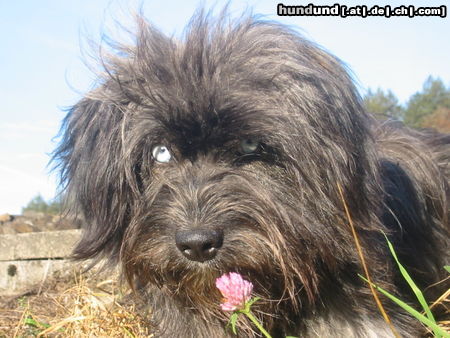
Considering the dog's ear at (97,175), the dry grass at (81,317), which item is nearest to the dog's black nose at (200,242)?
the dog's ear at (97,175)

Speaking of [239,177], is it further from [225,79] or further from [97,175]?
[97,175]

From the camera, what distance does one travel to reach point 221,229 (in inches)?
98.0

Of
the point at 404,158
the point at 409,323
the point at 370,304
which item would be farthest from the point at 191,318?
the point at 404,158

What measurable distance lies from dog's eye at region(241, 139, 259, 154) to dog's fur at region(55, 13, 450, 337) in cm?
2

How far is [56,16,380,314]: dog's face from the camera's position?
258 cm

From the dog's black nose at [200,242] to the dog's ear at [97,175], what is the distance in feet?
Answer: 2.08

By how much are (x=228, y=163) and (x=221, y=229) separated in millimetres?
464

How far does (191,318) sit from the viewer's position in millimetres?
3172

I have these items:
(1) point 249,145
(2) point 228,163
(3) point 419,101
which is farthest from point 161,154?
(3) point 419,101

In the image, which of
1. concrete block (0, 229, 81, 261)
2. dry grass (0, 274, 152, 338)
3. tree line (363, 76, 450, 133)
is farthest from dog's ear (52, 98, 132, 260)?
tree line (363, 76, 450, 133)

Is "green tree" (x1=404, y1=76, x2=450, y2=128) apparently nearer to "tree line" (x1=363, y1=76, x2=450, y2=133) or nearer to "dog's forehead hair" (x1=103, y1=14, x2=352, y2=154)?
"tree line" (x1=363, y1=76, x2=450, y2=133)

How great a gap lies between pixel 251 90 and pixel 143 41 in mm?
732

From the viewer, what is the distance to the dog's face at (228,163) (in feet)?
8.46

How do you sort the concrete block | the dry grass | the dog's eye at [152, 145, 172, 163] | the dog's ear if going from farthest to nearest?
1. the concrete block
2. the dry grass
3. the dog's ear
4. the dog's eye at [152, 145, 172, 163]
